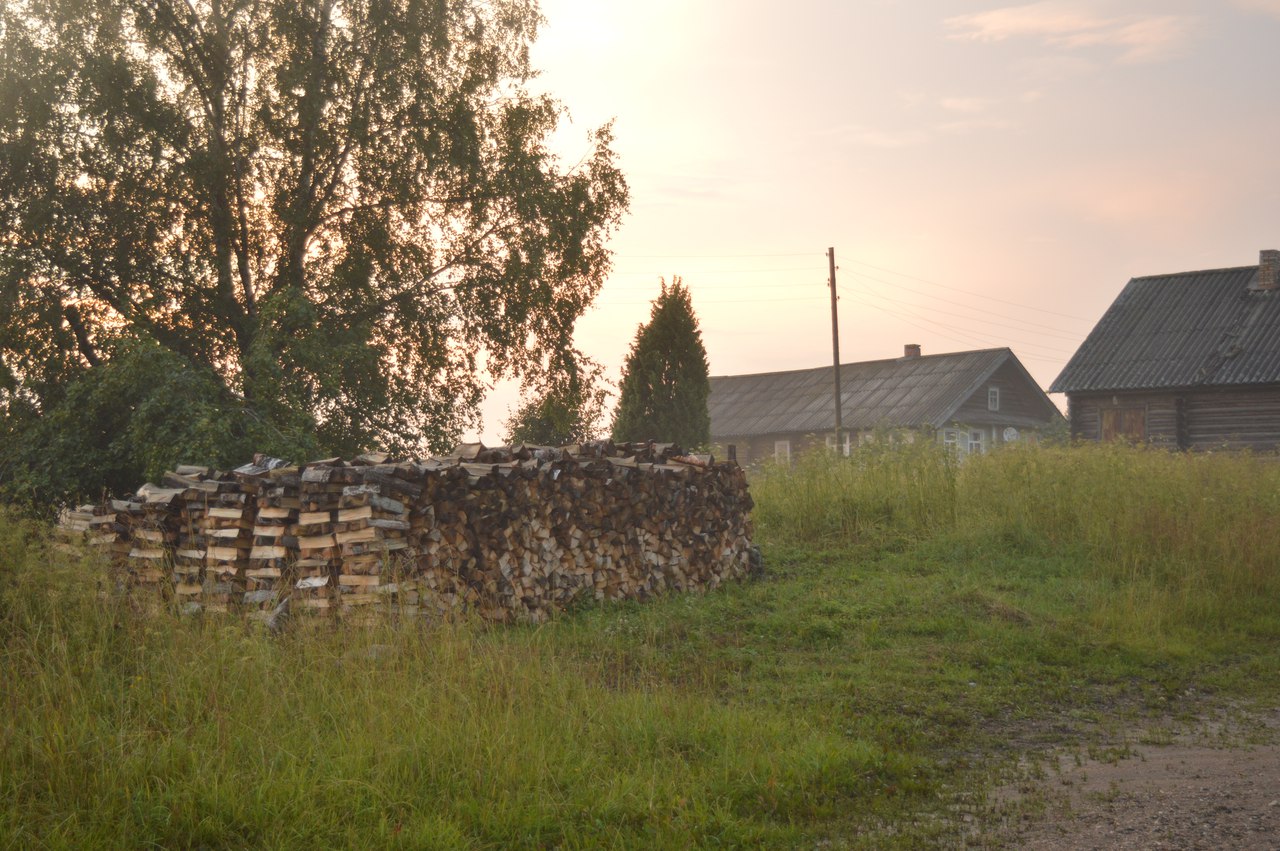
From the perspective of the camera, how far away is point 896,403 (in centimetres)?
4253

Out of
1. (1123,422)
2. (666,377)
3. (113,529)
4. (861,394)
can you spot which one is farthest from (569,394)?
(861,394)

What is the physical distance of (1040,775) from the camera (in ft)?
19.6

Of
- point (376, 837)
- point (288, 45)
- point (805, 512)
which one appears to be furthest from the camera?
point (288, 45)

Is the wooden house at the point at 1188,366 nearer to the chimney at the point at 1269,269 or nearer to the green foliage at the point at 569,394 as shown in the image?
the chimney at the point at 1269,269

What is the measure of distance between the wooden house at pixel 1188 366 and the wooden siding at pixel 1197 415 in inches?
1.1

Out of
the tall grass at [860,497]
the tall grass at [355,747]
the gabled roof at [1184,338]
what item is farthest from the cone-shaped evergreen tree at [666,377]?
the tall grass at [355,747]

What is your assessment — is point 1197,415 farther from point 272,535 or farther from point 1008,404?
point 272,535

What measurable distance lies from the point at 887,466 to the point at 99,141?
13346 mm

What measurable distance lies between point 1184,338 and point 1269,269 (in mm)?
3116

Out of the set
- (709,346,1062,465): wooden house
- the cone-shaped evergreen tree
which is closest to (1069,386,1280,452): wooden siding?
(709,346,1062,465): wooden house

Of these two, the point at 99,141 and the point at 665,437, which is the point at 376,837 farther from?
the point at 665,437

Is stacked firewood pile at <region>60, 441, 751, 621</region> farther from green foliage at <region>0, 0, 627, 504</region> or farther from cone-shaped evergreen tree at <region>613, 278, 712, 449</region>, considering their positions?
cone-shaped evergreen tree at <region>613, 278, 712, 449</region>

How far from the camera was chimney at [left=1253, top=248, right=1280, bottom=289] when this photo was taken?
31406 mm

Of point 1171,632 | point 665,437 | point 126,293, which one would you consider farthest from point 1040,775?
point 665,437
